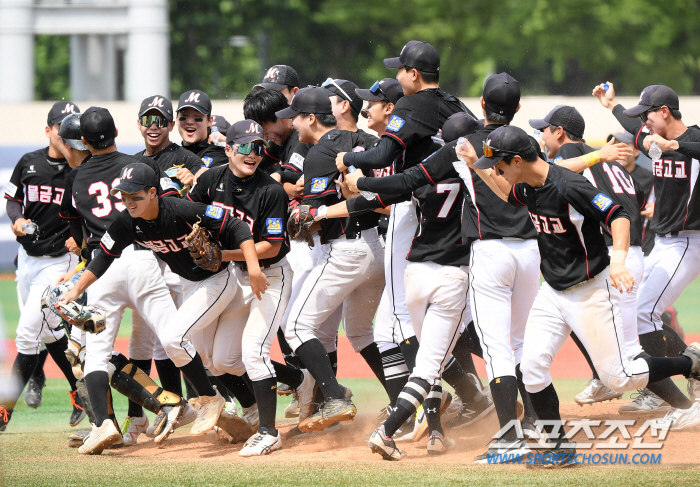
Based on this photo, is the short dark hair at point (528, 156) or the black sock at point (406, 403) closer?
the short dark hair at point (528, 156)

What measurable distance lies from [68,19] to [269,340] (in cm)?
1751

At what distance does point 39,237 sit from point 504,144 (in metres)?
4.11

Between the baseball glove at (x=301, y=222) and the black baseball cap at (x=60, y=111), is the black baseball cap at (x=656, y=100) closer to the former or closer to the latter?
the baseball glove at (x=301, y=222)

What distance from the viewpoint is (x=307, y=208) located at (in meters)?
5.46

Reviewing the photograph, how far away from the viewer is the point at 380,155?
17.1ft

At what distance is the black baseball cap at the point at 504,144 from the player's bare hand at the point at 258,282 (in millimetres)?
1497

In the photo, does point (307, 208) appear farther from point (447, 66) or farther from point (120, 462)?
point (447, 66)

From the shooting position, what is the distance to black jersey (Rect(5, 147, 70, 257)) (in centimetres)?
697

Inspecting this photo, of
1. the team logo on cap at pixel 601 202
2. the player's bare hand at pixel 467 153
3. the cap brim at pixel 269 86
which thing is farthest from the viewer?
the cap brim at pixel 269 86

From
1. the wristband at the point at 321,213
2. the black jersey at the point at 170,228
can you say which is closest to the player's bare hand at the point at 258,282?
the black jersey at the point at 170,228

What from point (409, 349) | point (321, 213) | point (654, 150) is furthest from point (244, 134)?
point (654, 150)

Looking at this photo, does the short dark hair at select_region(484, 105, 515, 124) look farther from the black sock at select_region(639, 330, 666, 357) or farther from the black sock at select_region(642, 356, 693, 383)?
the black sock at select_region(639, 330, 666, 357)

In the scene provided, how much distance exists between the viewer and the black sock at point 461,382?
19.2 ft

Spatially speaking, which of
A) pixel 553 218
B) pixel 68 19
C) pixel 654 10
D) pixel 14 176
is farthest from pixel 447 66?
pixel 553 218
